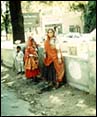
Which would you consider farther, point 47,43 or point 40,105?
point 47,43

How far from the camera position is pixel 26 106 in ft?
30.1

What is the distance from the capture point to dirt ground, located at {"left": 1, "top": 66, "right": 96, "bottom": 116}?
8297 mm

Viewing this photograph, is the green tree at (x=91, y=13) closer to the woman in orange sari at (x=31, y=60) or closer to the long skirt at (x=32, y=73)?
the woman in orange sari at (x=31, y=60)

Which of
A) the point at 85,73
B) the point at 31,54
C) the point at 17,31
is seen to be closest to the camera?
the point at 85,73

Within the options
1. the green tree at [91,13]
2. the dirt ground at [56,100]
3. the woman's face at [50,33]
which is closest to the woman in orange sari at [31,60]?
the dirt ground at [56,100]

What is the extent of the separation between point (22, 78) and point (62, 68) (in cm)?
275

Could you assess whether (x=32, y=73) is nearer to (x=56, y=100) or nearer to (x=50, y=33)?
(x=50, y=33)

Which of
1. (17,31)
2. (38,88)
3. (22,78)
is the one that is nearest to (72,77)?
(38,88)

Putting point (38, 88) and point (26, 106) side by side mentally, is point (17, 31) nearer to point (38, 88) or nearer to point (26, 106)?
point (38, 88)

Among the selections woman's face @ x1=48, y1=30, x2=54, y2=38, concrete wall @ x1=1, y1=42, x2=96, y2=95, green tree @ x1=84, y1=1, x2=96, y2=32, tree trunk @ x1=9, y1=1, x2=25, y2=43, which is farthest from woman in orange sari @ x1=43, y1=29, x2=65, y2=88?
green tree @ x1=84, y1=1, x2=96, y2=32

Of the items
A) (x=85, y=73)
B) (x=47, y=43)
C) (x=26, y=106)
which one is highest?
(x=47, y=43)

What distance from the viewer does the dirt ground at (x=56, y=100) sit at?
27.2 ft

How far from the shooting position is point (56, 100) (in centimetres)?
944

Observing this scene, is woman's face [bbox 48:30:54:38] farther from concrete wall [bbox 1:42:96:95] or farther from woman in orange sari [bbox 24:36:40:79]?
woman in orange sari [bbox 24:36:40:79]
